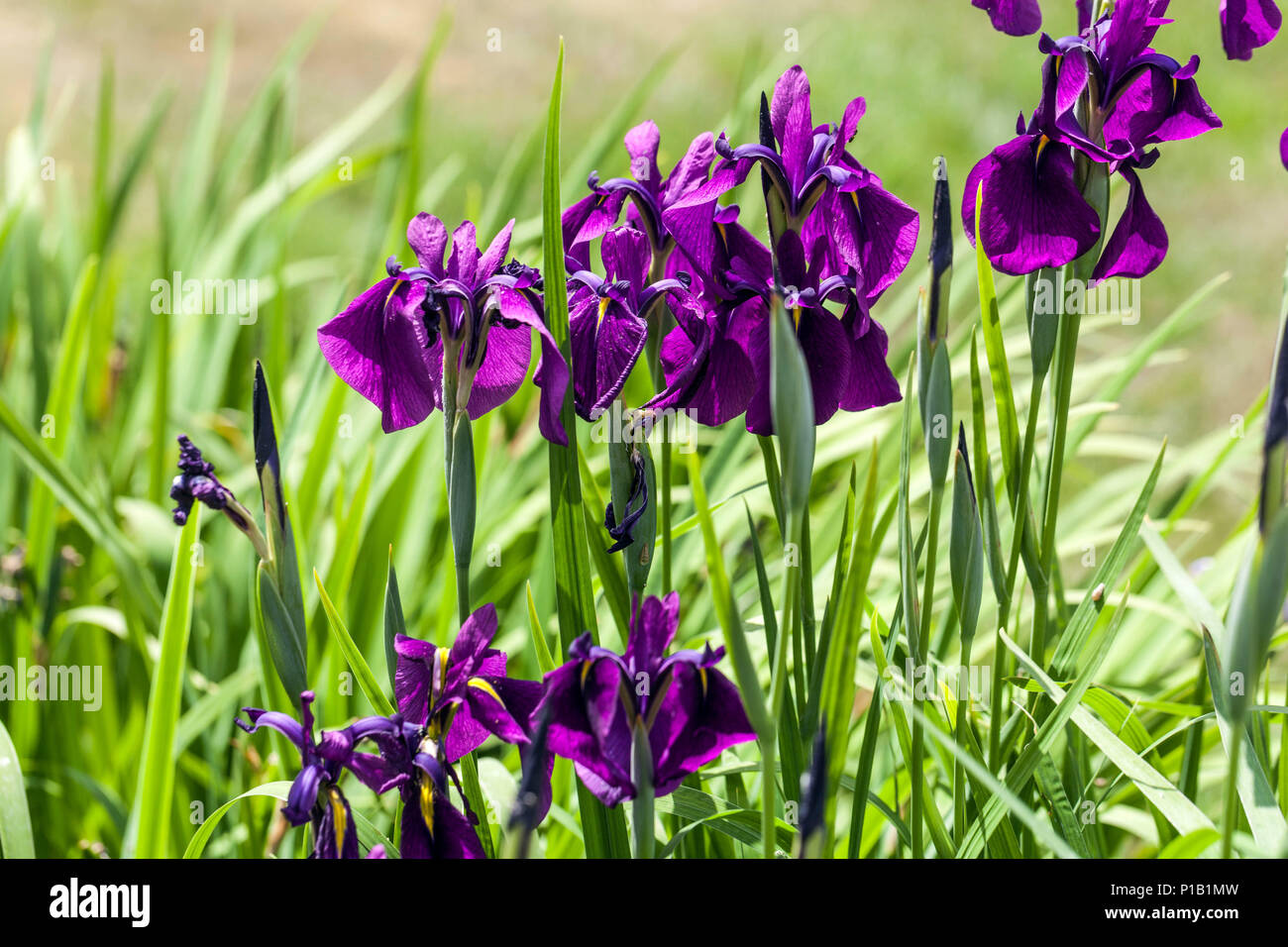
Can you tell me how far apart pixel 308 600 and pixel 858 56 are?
4535mm

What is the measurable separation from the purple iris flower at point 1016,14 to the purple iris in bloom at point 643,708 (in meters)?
0.62

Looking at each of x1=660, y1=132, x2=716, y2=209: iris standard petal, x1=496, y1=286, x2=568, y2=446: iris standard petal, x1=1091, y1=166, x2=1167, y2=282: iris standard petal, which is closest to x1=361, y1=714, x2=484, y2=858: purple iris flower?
x1=496, y1=286, x2=568, y2=446: iris standard petal

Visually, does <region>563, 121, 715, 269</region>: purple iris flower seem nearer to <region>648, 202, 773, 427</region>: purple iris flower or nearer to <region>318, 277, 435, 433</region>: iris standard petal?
<region>648, 202, 773, 427</region>: purple iris flower

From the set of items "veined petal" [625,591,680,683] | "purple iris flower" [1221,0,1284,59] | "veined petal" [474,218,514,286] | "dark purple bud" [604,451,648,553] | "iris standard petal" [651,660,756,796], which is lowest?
"iris standard petal" [651,660,756,796]

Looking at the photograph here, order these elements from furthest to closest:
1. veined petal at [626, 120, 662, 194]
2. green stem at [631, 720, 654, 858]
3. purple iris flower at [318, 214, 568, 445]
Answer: veined petal at [626, 120, 662, 194], purple iris flower at [318, 214, 568, 445], green stem at [631, 720, 654, 858]

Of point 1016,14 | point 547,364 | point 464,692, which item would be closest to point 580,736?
point 464,692

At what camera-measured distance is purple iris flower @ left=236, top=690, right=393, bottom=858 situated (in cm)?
66

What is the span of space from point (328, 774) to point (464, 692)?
111mm

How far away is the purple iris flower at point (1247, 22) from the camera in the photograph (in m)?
0.87

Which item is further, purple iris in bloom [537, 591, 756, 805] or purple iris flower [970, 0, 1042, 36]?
purple iris flower [970, 0, 1042, 36]

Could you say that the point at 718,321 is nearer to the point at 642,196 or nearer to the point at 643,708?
the point at 642,196

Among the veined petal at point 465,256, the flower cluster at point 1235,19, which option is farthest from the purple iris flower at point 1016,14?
the veined petal at point 465,256

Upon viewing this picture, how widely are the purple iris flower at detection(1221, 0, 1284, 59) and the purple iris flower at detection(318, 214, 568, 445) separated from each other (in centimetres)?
67
